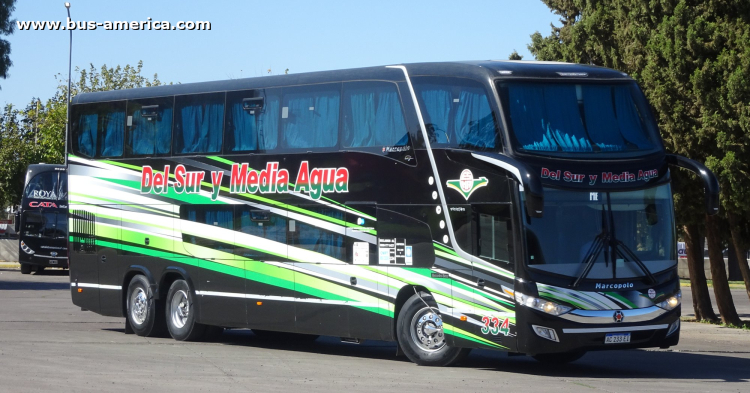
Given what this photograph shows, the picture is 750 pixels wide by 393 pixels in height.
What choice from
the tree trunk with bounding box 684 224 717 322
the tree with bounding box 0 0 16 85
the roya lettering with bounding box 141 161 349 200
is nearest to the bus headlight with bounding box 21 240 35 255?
the tree with bounding box 0 0 16 85

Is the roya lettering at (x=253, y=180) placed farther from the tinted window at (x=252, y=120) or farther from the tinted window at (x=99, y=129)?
the tinted window at (x=99, y=129)

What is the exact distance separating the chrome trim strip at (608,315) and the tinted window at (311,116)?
4.48m

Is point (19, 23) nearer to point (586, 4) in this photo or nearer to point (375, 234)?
point (586, 4)


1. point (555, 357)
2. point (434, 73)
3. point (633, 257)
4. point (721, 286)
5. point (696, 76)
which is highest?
point (696, 76)

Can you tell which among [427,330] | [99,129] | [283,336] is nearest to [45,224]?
[99,129]

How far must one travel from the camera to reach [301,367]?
48.1 feet

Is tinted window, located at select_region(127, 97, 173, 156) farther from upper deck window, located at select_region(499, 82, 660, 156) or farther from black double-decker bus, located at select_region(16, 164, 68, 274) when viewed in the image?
black double-decker bus, located at select_region(16, 164, 68, 274)

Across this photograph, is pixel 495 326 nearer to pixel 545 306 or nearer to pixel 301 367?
pixel 545 306

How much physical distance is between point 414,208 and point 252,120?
361 centimetres

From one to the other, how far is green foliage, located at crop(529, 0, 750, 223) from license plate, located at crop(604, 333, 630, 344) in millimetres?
8652

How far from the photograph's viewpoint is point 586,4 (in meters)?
25.5

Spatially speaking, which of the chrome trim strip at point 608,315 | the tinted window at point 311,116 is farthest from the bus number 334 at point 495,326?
the tinted window at point 311,116

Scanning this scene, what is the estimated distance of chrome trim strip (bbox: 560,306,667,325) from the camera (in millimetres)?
13648

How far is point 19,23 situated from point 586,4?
2270 centimetres
